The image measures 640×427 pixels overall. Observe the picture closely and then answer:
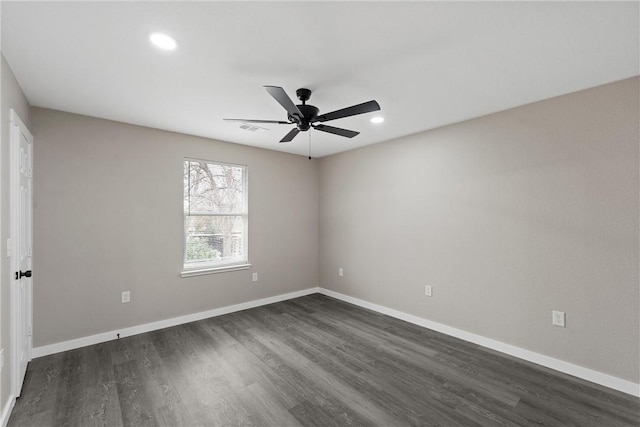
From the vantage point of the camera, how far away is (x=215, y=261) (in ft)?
14.3

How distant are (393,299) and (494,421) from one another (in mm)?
2167

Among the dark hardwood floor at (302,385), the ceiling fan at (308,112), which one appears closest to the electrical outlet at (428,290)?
the dark hardwood floor at (302,385)

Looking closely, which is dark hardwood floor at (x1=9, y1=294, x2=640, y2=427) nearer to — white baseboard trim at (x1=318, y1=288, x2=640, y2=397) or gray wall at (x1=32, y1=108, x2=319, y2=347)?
white baseboard trim at (x1=318, y1=288, x2=640, y2=397)

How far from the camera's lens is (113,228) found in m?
3.41

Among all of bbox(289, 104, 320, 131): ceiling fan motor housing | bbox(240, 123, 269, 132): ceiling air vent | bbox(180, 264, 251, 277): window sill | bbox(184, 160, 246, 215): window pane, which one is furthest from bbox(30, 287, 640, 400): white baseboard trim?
bbox(289, 104, 320, 131): ceiling fan motor housing

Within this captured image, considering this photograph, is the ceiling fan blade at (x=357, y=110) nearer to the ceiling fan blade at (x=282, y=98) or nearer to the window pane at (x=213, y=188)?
the ceiling fan blade at (x=282, y=98)

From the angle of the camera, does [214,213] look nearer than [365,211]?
Yes

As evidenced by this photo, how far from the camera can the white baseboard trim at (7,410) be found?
1.95 meters

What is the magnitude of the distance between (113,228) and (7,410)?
72.0 inches

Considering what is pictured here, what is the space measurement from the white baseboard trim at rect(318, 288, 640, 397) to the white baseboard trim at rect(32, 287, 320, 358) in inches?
69.0

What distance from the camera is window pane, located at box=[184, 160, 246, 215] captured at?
4074mm

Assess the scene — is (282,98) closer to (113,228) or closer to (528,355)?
(113,228)

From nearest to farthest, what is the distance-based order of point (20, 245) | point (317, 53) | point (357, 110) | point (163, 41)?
point (163, 41) → point (317, 53) → point (357, 110) → point (20, 245)

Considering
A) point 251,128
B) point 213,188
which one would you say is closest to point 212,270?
point 213,188
